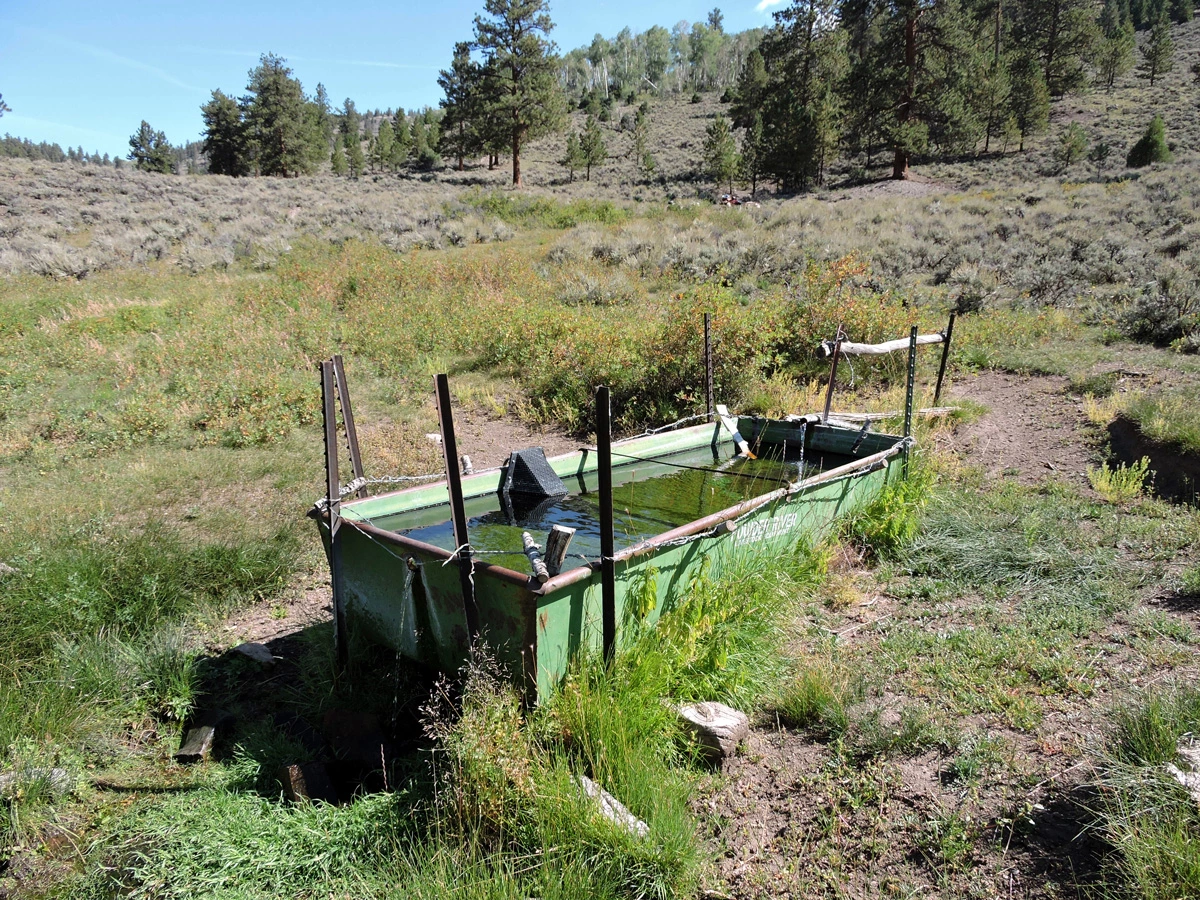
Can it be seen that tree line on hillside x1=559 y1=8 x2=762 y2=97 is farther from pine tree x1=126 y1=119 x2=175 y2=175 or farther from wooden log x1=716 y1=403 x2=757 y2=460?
wooden log x1=716 y1=403 x2=757 y2=460

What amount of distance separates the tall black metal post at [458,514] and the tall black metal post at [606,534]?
629mm

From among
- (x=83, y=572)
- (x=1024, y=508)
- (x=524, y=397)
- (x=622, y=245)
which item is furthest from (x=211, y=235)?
(x=1024, y=508)

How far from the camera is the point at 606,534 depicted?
3271mm

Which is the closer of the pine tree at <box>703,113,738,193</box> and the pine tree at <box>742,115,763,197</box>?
the pine tree at <box>703,113,738,193</box>

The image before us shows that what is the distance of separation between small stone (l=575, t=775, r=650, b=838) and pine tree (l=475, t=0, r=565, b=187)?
127 ft

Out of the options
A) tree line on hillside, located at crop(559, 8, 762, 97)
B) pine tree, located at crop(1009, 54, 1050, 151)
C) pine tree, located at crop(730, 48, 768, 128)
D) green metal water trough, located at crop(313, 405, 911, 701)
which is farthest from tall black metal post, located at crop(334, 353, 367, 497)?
tree line on hillside, located at crop(559, 8, 762, 97)

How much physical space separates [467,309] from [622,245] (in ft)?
24.1

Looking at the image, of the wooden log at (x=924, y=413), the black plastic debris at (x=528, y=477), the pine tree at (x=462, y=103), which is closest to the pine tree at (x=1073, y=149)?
the pine tree at (x=462, y=103)

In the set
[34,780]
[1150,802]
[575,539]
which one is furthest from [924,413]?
[34,780]

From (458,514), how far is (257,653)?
2.21m

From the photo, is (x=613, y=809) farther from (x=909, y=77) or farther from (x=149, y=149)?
(x=149, y=149)

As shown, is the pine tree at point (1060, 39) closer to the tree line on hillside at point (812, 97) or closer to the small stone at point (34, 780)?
the tree line on hillside at point (812, 97)

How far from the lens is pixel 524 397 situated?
33.6 ft

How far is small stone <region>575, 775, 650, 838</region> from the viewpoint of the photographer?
2791 mm
